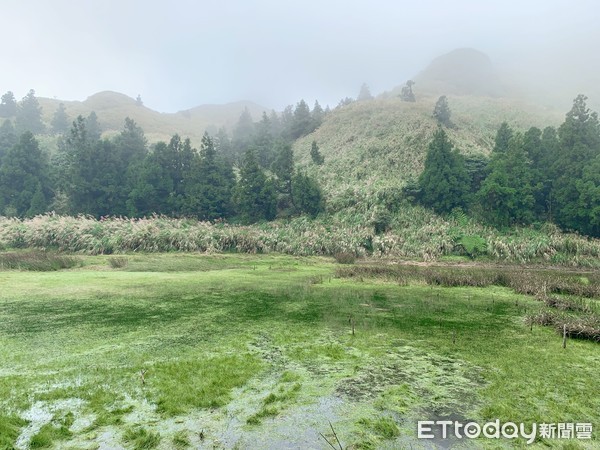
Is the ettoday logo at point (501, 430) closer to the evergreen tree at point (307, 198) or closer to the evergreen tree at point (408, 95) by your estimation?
the evergreen tree at point (307, 198)

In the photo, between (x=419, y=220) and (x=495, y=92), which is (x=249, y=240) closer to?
(x=419, y=220)

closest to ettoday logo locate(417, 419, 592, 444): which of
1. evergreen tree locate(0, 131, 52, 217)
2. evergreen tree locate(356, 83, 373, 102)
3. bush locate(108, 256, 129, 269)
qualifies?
bush locate(108, 256, 129, 269)

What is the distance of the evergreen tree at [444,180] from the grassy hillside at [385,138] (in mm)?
3700

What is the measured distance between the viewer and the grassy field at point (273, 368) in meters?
6.67

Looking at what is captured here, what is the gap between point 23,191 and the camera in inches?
2003

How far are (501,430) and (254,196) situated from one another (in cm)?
3970

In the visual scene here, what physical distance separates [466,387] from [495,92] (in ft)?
545

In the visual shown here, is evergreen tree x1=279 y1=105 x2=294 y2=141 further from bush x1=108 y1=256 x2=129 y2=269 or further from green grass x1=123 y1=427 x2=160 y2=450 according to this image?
green grass x1=123 y1=427 x2=160 y2=450

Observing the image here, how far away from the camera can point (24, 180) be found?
172 feet

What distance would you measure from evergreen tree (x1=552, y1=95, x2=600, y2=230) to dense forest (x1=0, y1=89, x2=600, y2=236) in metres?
0.09

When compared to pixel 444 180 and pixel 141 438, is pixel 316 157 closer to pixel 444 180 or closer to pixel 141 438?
pixel 444 180

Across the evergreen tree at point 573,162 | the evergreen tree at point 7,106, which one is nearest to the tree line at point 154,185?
the evergreen tree at point 573,162

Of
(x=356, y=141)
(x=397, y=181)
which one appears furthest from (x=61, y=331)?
(x=356, y=141)

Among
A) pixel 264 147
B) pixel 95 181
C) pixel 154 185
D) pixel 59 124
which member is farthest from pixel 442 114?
pixel 59 124
